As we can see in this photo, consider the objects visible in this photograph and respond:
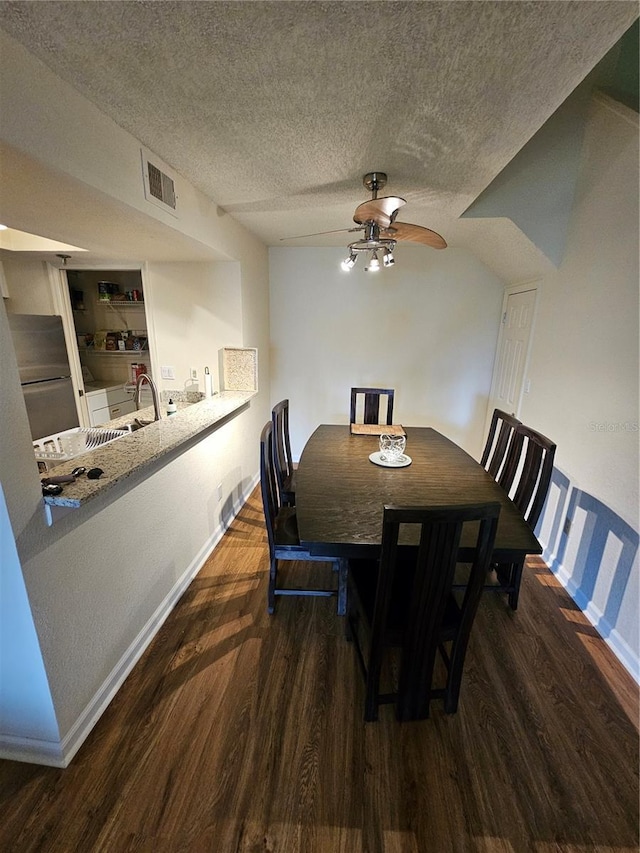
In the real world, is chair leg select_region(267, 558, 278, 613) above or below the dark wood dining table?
below

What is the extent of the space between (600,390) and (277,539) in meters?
2.00

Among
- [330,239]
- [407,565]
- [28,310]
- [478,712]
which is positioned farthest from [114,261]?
[478,712]

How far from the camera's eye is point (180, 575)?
6.85 feet

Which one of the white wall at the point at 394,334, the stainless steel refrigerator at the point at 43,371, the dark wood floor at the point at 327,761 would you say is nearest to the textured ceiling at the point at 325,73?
the white wall at the point at 394,334

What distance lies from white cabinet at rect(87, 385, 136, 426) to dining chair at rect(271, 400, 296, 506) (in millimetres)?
2136

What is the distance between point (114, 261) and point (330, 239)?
6.17 ft

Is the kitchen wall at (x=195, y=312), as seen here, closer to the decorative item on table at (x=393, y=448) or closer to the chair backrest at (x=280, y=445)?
the chair backrest at (x=280, y=445)

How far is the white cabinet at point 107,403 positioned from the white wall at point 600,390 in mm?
4016

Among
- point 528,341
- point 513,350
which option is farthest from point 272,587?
point 513,350

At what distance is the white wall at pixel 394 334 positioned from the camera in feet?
11.6

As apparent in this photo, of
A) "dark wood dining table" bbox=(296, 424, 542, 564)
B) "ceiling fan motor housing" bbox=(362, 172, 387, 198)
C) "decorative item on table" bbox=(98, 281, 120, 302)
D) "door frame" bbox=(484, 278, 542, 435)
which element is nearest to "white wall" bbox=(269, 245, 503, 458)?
"door frame" bbox=(484, 278, 542, 435)

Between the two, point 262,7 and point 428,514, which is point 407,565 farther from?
point 262,7

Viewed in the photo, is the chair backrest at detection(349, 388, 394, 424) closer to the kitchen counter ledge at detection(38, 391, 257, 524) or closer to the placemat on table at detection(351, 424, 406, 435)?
the placemat on table at detection(351, 424, 406, 435)

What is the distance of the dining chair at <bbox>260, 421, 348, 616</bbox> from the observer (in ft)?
5.72
